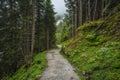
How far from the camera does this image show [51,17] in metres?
41.6

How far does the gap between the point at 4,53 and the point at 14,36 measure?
7.73ft

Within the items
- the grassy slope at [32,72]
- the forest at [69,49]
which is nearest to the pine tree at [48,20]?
the forest at [69,49]

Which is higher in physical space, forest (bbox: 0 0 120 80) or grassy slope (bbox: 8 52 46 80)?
forest (bbox: 0 0 120 80)

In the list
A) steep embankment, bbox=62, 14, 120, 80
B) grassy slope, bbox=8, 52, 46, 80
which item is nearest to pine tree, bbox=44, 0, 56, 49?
steep embankment, bbox=62, 14, 120, 80

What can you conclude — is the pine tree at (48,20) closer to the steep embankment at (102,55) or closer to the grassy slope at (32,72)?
the steep embankment at (102,55)

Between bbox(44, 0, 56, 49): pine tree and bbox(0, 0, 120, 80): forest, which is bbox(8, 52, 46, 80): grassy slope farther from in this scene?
bbox(44, 0, 56, 49): pine tree

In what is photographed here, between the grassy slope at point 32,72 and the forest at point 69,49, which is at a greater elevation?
the forest at point 69,49

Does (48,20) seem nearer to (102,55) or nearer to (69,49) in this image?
(69,49)

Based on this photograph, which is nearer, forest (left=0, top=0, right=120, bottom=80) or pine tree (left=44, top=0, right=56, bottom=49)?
forest (left=0, top=0, right=120, bottom=80)

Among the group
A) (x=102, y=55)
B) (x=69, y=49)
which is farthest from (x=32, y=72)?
(x=69, y=49)

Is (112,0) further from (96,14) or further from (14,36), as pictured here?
(14,36)

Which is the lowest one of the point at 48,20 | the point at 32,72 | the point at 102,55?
the point at 32,72

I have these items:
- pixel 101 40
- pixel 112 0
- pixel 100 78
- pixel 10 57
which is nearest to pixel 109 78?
pixel 100 78

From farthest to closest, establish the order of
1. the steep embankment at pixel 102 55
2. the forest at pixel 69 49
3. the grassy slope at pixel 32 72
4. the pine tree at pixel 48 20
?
the pine tree at pixel 48 20 → the grassy slope at pixel 32 72 → the forest at pixel 69 49 → the steep embankment at pixel 102 55
